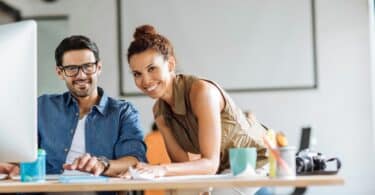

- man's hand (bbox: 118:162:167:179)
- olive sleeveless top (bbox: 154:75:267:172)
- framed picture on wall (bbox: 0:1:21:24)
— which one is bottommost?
man's hand (bbox: 118:162:167:179)

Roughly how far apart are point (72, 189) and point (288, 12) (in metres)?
3.87

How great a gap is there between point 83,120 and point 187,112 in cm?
42

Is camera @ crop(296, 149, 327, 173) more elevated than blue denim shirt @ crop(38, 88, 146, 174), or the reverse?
blue denim shirt @ crop(38, 88, 146, 174)

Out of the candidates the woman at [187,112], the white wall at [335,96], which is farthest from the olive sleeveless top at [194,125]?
the white wall at [335,96]

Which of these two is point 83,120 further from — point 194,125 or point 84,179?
point 84,179

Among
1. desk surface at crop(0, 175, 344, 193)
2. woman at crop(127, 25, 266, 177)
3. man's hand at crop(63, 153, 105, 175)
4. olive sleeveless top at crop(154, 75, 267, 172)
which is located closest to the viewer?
desk surface at crop(0, 175, 344, 193)

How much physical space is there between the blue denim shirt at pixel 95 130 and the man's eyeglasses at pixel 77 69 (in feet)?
0.48

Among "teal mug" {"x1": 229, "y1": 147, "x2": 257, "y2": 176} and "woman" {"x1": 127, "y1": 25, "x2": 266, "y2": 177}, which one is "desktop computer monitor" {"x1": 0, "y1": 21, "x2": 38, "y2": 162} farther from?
"teal mug" {"x1": 229, "y1": 147, "x2": 257, "y2": 176}

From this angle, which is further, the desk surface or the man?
the man

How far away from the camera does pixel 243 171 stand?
5.82 feet

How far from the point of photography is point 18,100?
171 cm

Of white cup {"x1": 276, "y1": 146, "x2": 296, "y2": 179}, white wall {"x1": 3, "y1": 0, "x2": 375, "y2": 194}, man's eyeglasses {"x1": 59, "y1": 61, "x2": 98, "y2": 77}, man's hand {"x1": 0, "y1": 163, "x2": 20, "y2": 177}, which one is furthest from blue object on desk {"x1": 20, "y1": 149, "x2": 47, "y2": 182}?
white wall {"x1": 3, "y1": 0, "x2": 375, "y2": 194}

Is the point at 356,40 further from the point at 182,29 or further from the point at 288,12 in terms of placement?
the point at 182,29

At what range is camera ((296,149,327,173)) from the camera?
1904mm
